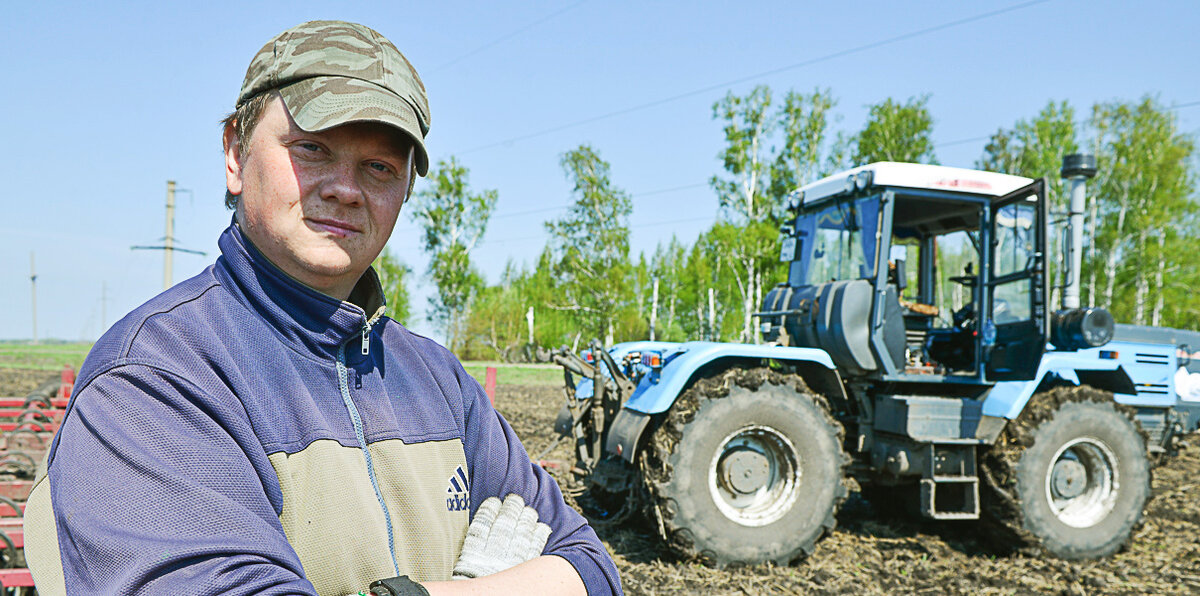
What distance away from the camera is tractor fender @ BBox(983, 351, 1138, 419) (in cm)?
544

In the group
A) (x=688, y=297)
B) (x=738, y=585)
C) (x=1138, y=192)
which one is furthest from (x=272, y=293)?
(x=688, y=297)

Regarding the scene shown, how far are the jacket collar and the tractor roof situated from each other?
485 centimetres

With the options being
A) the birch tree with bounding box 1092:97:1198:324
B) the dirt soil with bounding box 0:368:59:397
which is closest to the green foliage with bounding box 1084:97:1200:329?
the birch tree with bounding box 1092:97:1198:324

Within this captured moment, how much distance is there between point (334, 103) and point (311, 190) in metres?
0.15

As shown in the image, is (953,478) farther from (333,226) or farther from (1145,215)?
(1145,215)

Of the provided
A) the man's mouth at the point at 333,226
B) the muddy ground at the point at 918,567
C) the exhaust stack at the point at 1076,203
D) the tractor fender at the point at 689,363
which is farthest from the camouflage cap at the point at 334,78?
the exhaust stack at the point at 1076,203

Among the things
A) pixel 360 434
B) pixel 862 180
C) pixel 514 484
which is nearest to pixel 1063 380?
pixel 862 180

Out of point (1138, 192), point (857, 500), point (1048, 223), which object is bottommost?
point (857, 500)

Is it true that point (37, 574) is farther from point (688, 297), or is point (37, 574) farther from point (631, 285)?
point (688, 297)

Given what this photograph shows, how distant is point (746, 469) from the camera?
509 centimetres

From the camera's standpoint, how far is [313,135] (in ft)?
4.20

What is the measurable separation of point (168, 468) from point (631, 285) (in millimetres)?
28676

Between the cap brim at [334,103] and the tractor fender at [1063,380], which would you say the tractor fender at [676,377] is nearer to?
the tractor fender at [1063,380]

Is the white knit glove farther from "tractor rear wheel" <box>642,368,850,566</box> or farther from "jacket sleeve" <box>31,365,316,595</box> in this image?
"tractor rear wheel" <box>642,368,850,566</box>
